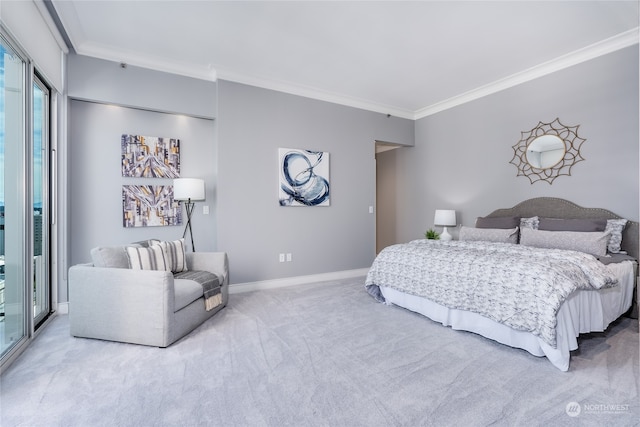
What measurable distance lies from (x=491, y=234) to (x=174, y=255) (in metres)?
3.63

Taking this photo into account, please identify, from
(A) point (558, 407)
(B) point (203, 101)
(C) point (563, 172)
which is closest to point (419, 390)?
(A) point (558, 407)

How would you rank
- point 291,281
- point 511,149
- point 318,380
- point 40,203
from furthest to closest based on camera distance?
point 291,281
point 511,149
point 40,203
point 318,380

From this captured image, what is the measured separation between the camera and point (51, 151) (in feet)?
10.0

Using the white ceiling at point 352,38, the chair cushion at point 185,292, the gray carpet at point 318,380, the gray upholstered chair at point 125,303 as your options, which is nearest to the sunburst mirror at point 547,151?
the white ceiling at point 352,38

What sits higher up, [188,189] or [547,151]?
[547,151]

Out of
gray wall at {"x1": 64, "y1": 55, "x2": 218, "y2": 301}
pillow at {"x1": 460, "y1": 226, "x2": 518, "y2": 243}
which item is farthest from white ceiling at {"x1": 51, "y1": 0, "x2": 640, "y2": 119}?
pillow at {"x1": 460, "y1": 226, "x2": 518, "y2": 243}

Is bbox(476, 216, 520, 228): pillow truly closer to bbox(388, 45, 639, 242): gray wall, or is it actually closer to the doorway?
bbox(388, 45, 639, 242): gray wall

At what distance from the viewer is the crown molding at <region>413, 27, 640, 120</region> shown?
3121 mm

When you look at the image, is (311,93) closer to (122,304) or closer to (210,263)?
(210,263)

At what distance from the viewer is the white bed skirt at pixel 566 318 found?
2068 millimetres

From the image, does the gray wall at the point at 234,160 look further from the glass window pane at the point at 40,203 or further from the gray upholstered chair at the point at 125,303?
the gray upholstered chair at the point at 125,303

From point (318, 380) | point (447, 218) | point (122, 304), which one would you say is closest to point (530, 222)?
point (447, 218)

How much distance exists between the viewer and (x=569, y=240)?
3.03 m

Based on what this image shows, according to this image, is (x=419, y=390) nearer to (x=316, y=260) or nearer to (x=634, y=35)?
(x=316, y=260)
